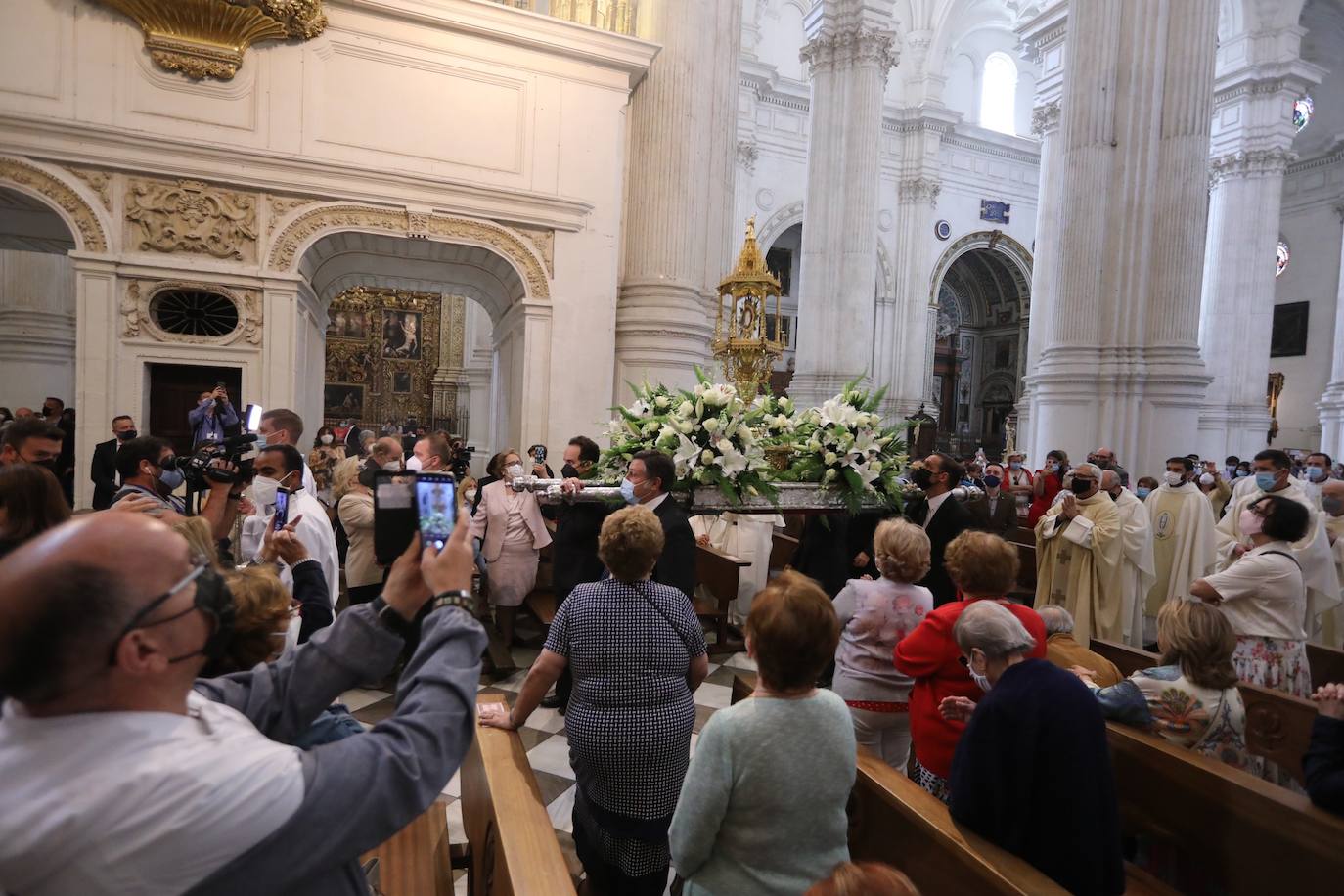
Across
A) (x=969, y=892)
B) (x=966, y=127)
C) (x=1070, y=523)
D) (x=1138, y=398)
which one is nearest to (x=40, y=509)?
(x=969, y=892)

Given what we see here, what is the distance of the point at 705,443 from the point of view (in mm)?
4352

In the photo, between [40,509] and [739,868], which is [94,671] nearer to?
[739,868]

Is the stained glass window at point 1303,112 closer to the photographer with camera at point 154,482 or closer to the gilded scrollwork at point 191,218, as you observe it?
the gilded scrollwork at point 191,218

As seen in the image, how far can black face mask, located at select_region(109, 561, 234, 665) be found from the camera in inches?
38.7

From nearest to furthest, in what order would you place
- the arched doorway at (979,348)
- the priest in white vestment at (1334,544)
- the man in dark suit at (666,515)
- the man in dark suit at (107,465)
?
the man in dark suit at (666,515) → the priest in white vestment at (1334,544) → the man in dark suit at (107,465) → the arched doorway at (979,348)

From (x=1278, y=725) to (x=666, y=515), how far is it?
3015mm

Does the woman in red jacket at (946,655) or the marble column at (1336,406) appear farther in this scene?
the marble column at (1336,406)

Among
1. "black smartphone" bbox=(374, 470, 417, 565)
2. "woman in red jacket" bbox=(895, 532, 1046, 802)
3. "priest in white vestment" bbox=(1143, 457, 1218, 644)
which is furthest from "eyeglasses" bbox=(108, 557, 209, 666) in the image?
"priest in white vestment" bbox=(1143, 457, 1218, 644)

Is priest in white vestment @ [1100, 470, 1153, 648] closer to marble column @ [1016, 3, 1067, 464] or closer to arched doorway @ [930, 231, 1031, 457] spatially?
marble column @ [1016, 3, 1067, 464]

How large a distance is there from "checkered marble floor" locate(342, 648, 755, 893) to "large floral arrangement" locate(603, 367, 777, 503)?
1.34 meters

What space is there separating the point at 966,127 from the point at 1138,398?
17473 mm

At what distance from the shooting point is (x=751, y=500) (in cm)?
438

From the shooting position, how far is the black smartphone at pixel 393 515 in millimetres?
1380

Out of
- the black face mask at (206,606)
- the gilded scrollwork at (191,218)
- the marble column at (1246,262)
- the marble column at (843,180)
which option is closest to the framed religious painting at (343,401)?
the gilded scrollwork at (191,218)
